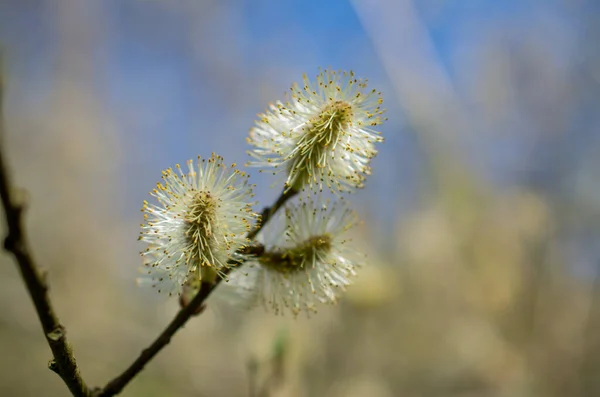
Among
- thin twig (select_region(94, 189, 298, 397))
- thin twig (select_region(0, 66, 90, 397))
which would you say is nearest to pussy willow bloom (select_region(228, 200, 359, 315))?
thin twig (select_region(94, 189, 298, 397))

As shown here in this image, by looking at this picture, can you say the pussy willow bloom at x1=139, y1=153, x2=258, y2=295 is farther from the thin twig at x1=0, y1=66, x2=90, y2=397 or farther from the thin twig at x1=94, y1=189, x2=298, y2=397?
the thin twig at x1=0, y1=66, x2=90, y2=397

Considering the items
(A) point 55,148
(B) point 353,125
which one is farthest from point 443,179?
(A) point 55,148

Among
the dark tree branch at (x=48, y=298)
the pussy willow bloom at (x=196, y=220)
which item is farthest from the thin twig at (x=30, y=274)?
the pussy willow bloom at (x=196, y=220)

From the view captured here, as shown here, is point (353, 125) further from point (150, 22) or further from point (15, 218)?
point (150, 22)

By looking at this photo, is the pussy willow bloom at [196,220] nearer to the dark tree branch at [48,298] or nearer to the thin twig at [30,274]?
the dark tree branch at [48,298]

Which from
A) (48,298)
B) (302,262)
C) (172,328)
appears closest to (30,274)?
(48,298)

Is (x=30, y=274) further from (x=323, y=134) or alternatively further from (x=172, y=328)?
(x=323, y=134)
